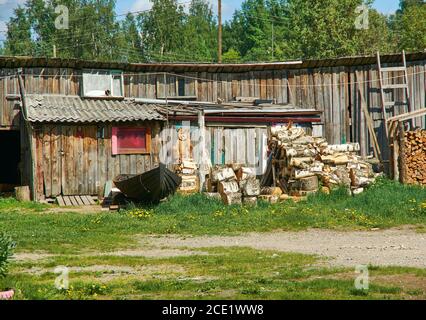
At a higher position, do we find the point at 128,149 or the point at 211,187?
the point at 128,149

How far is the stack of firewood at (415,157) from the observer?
27531 mm

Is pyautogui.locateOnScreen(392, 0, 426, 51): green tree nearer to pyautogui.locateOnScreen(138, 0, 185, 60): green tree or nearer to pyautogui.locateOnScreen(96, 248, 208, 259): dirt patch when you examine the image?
pyautogui.locateOnScreen(138, 0, 185, 60): green tree

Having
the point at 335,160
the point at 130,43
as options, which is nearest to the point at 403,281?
the point at 335,160

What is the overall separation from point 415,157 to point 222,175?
6465 mm

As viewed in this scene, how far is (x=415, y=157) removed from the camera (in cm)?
2773

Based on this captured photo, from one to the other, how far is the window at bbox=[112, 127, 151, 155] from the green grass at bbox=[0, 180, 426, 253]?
5740 millimetres

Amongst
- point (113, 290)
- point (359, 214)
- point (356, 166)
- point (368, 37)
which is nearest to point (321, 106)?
point (356, 166)

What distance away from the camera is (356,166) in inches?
1079

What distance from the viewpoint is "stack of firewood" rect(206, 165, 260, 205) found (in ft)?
83.0

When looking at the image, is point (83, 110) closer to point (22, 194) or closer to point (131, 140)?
point (131, 140)

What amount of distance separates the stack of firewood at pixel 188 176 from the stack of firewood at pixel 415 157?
6814 mm

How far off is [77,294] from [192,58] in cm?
6589

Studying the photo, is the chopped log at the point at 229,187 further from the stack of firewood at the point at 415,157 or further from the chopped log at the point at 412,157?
the stack of firewood at the point at 415,157
